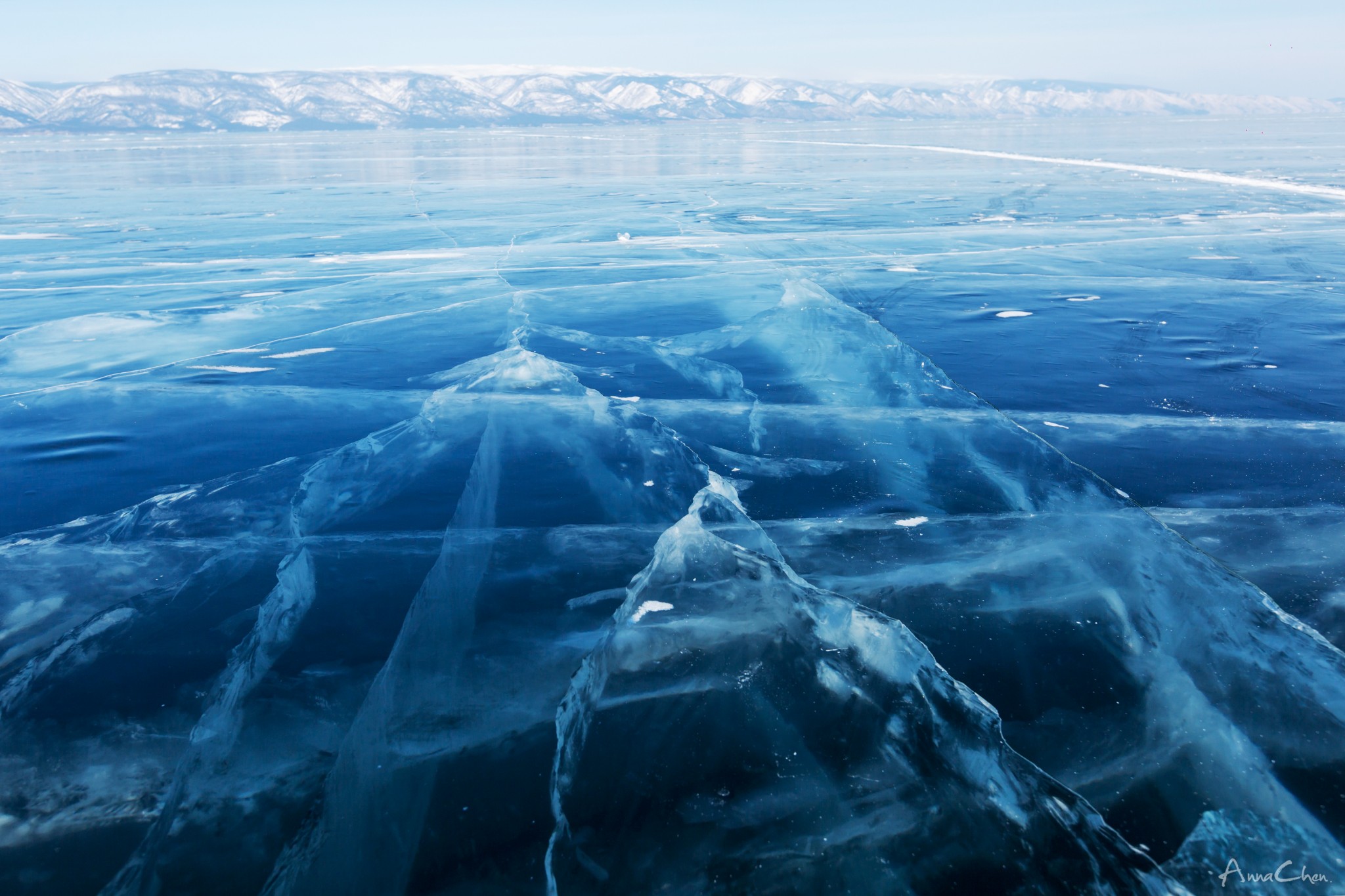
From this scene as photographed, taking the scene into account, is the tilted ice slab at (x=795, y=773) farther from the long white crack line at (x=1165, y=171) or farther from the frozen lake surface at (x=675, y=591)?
the long white crack line at (x=1165, y=171)

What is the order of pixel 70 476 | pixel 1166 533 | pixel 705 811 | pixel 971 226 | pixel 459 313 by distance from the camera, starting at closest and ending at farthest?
pixel 705 811 < pixel 1166 533 < pixel 70 476 < pixel 459 313 < pixel 971 226

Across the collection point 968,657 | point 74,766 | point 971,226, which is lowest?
point 74,766

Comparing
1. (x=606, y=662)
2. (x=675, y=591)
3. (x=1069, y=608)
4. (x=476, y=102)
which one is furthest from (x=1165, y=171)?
(x=476, y=102)

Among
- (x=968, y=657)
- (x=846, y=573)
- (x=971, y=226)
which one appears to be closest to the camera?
(x=968, y=657)

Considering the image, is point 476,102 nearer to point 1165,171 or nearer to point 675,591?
point 1165,171

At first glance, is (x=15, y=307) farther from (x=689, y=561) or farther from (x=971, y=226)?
(x=971, y=226)

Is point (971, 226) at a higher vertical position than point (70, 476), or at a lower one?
higher

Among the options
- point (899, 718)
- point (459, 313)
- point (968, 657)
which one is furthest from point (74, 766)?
point (459, 313)
